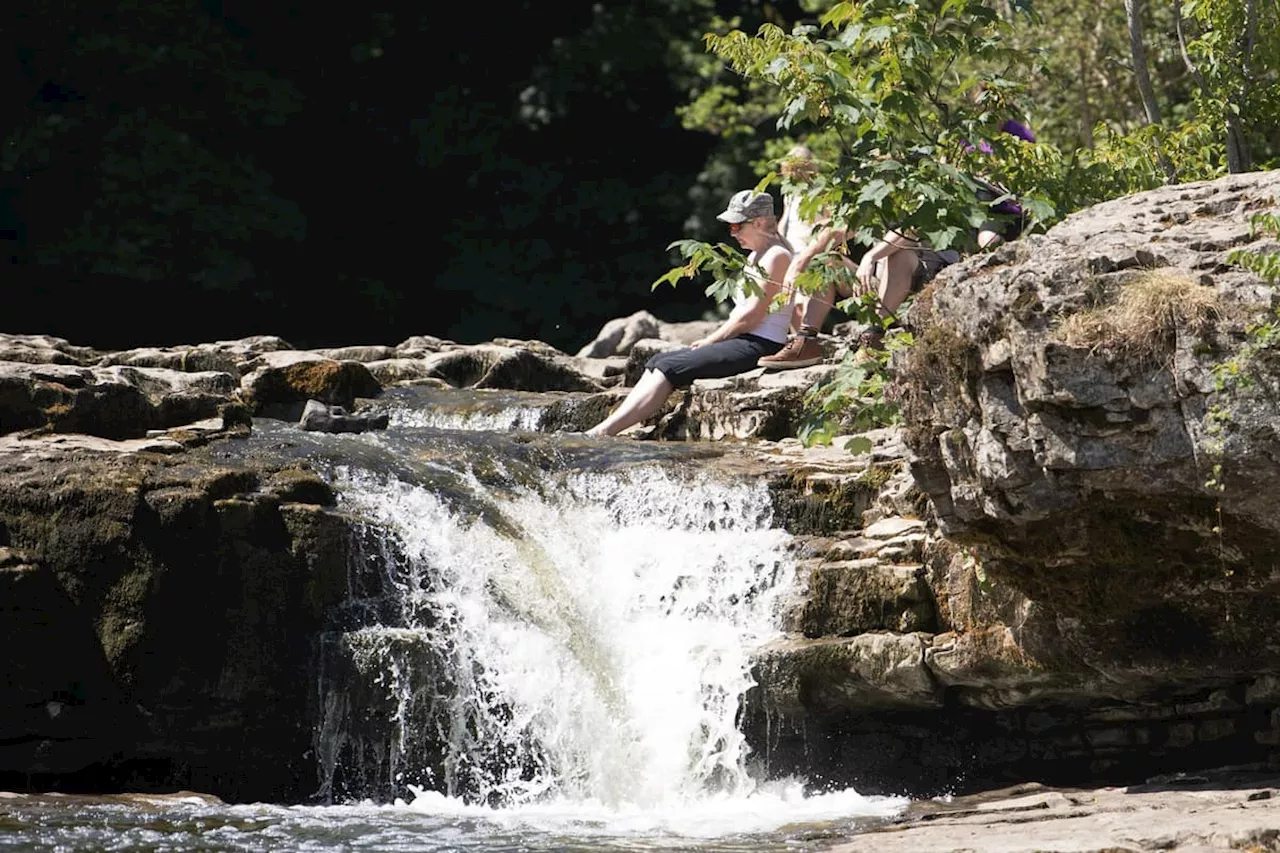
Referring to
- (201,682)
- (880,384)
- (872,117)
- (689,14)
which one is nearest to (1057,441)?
(880,384)

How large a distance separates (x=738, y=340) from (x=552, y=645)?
3085 millimetres

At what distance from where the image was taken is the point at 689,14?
2436 cm

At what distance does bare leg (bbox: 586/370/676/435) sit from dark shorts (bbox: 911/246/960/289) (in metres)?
1.79

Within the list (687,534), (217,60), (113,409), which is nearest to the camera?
(687,534)

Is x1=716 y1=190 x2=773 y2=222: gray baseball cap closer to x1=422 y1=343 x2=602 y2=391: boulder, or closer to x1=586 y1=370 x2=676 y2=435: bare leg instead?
x1=586 y1=370 x2=676 y2=435: bare leg

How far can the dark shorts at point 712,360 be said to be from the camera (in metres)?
11.6

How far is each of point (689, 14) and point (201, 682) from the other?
1703 cm

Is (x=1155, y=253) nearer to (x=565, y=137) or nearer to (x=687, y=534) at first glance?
(x=687, y=534)

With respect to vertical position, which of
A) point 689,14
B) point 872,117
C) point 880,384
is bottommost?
point 880,384

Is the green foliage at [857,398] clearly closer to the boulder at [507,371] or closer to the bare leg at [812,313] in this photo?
the bare leg at [812,313]

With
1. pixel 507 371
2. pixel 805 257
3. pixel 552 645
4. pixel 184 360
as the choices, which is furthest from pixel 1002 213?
Result: pixel 184 360

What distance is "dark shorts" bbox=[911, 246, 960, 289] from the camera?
34.6ft

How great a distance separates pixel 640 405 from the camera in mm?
11609

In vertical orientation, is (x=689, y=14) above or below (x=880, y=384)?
above
